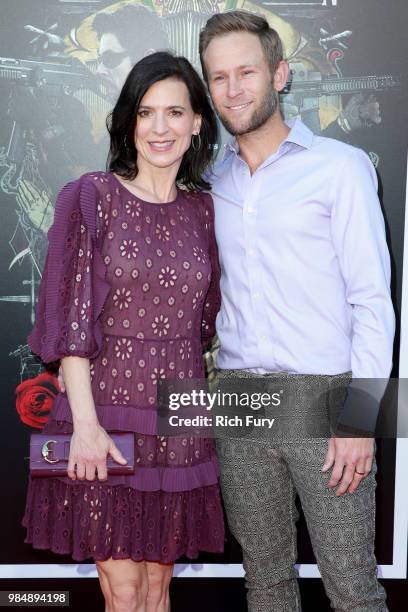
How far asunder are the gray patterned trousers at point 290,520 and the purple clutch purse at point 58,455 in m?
0.36

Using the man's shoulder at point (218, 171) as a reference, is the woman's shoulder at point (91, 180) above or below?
below

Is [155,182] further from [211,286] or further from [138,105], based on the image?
[211,286]

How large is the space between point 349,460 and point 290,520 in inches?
13.7

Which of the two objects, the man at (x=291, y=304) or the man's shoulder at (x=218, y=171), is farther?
the man's shoulder at (x=218, y=171)

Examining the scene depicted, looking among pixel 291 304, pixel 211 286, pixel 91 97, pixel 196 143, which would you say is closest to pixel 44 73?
pixel 91 97

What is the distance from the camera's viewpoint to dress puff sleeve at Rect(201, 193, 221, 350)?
229 centimetres

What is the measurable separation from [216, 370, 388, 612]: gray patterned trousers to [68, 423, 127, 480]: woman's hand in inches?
15.9

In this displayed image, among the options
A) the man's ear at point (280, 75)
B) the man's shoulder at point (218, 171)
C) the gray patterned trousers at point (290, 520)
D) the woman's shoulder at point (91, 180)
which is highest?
the man's ear at point (280, 75)

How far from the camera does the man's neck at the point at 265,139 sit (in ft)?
7.34

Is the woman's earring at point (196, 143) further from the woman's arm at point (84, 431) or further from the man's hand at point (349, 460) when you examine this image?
the man's hand at point (349, 460)

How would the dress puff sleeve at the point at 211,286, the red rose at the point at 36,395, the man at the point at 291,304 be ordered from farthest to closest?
the red rose at the point at 36,395 → the dress puff sleeve at the point at 211,286 → the man at the point at 291,304

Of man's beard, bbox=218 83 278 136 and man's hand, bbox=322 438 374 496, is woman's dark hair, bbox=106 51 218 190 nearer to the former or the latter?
man's beard, bbox=218 83 278 136

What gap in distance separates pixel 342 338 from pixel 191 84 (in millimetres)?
824

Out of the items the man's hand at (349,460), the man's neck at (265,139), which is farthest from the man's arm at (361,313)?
the man's neck at (265,139)
